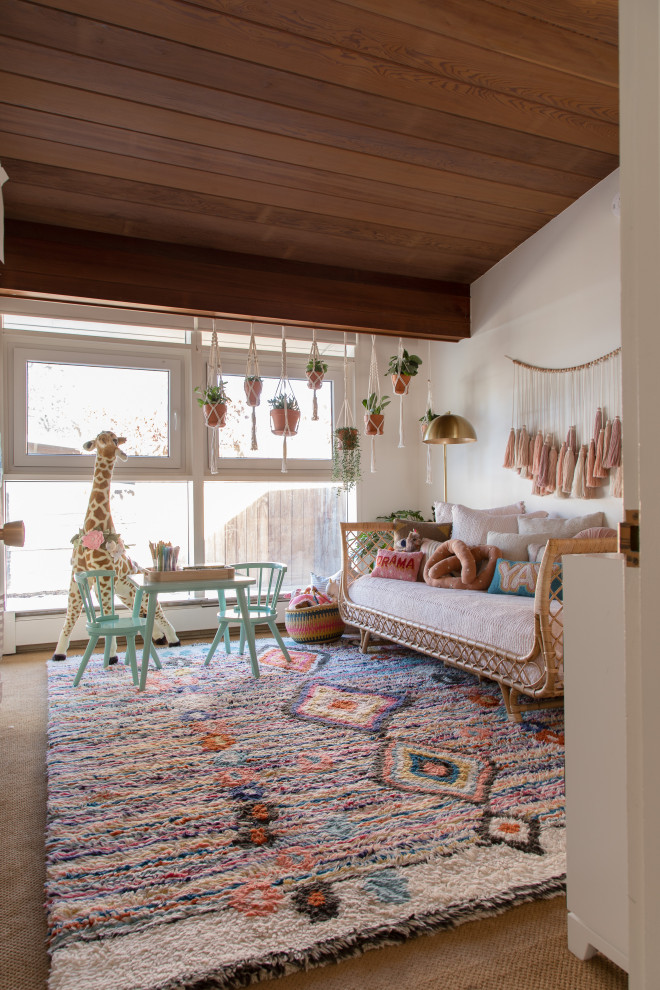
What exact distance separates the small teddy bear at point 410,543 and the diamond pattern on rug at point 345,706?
125cm

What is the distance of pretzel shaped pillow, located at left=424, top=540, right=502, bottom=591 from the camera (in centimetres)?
372

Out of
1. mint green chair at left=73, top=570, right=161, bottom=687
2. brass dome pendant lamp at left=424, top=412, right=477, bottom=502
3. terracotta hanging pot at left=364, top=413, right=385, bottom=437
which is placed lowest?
mint green chair at left=73, top=570, right=161, bottom=687

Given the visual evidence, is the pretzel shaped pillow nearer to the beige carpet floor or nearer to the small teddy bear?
the small teddy bear

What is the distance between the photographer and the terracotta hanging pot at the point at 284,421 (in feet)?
14.8

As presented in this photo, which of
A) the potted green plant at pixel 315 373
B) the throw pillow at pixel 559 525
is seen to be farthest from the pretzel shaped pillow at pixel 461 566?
the potted green plant at pixel 315 373

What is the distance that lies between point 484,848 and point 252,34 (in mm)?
2933

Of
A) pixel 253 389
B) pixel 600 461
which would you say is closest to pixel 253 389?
pixel 253 389

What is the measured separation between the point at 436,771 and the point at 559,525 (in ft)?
6.06

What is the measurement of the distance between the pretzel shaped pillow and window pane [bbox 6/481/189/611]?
2109 mm

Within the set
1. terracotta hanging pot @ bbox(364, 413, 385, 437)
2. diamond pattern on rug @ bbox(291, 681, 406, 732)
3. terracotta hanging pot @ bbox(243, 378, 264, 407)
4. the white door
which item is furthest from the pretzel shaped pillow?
the white door

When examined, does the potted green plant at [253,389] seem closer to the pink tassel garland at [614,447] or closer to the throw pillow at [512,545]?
the throw pillow at [512,545]

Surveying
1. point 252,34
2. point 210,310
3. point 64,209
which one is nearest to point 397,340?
point 210,310

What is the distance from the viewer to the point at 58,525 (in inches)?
189

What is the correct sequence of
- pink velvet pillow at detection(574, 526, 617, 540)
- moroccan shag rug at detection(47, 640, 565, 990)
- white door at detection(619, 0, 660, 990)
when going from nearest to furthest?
white door at detection(619, 0, 660, 990) → moroccan shag rug at detection(47, 640, 565, 990) → pink velvet pillow at detection(574, 526, 617, 540)
